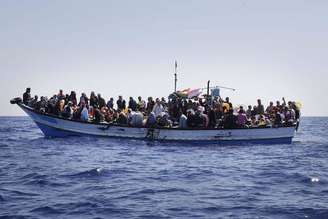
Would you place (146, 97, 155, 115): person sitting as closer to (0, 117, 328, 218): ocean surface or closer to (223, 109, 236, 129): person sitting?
(223, 109, 236, 129): person sitting

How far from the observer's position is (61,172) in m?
14.9

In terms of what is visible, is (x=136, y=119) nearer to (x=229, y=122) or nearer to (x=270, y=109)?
(x=229, y=122)

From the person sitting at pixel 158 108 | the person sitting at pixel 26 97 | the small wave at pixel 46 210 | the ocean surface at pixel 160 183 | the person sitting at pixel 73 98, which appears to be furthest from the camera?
the person sitting at pixel 26 97

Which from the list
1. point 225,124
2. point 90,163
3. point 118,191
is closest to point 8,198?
point 118,191

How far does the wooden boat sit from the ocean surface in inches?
130

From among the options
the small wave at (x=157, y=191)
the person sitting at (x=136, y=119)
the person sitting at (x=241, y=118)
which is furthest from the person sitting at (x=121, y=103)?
the small wave at (x=157, y=191)

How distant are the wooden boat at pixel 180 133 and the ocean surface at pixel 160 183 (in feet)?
10.9

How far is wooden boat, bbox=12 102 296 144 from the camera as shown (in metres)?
25.6

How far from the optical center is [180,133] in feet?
83.8

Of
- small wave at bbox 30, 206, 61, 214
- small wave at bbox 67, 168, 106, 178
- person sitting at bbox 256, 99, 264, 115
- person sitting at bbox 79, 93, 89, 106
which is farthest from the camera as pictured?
person sitting at bbox 256, 99, 264, 115

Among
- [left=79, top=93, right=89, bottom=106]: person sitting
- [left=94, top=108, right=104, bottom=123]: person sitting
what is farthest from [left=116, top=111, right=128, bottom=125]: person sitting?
[left=79, top=93, right=89, bottom=106]: person sitting

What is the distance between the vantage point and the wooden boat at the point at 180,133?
25.6 meters

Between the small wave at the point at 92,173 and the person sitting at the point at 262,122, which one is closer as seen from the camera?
the small wave at the point at 92,173

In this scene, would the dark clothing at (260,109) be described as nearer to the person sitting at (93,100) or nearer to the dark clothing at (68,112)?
the person sitting at (93,100)
